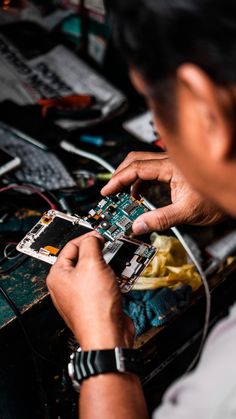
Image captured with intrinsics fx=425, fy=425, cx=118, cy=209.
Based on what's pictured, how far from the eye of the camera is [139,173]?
142 cm

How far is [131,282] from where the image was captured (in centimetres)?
125

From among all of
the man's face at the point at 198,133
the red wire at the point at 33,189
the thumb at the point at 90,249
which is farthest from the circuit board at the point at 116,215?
the man's face at the point at 198,133

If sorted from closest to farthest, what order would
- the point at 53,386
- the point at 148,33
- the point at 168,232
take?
the point at 148,33
the point at 53,386
the point at 168,232

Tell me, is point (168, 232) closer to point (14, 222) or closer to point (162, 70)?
point (14, 222)

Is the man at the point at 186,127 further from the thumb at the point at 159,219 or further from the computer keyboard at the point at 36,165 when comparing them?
the computer keyboard at the point at 36,165

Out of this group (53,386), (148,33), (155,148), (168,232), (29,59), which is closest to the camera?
(148,33)

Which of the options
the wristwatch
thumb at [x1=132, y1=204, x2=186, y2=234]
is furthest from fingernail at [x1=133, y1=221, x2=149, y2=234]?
the wristwatch

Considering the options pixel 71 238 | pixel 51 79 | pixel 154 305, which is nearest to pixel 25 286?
pixel 71 238

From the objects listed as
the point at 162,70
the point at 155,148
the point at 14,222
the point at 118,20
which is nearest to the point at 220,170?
the point at 162,70

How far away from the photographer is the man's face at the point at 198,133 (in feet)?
2.13

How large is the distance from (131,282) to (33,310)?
34 cm

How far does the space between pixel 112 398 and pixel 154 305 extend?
1.79 ft

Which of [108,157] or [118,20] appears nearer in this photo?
[118,20]

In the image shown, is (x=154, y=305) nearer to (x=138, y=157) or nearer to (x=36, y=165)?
(x=138, y=157)
